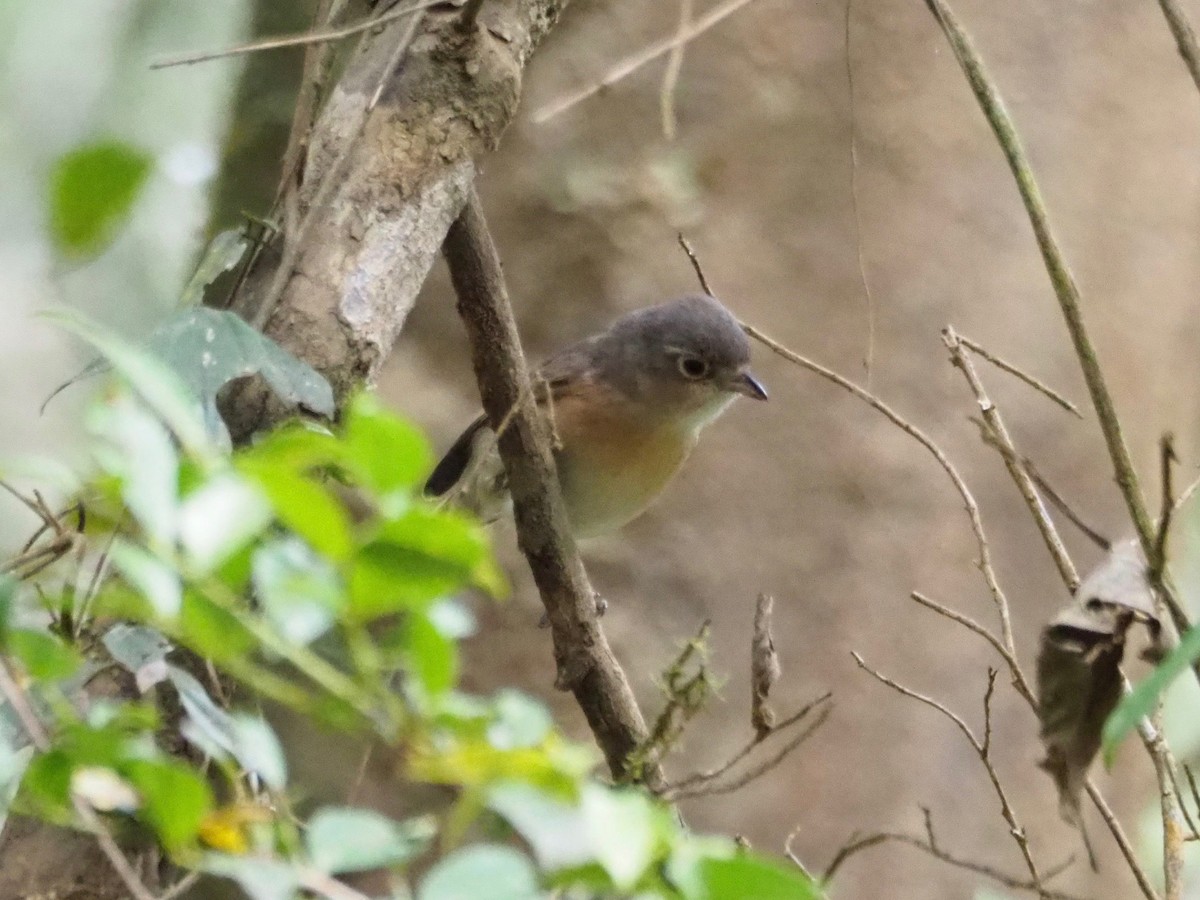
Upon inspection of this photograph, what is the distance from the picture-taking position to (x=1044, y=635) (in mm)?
1335

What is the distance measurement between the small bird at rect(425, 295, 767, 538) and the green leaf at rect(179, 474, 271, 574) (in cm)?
255

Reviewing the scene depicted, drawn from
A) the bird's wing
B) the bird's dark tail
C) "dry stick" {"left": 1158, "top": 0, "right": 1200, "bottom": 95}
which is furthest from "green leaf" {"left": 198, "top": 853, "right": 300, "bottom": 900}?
the bird's dark tail

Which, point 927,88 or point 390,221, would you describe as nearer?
point 390,221

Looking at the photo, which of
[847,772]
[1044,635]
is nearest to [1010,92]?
[847,772]

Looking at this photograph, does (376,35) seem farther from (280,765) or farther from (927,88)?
(927,88)

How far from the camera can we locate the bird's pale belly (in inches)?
131

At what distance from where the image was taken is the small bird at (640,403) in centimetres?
335

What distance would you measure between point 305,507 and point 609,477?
2.64m

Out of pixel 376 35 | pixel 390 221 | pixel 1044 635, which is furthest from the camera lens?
pixel 376 35

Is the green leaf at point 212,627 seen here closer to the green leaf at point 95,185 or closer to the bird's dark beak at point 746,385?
the green leaf at point 95,185

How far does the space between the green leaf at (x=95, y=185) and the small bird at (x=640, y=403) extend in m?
2.08

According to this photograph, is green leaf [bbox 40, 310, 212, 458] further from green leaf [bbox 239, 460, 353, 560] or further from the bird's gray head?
the bird's gray head

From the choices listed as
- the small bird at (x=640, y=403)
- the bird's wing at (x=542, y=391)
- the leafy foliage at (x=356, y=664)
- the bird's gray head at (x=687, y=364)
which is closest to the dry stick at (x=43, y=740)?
the leafy foliage at (x=356, y=664)

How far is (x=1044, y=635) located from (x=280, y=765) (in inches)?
31.9
